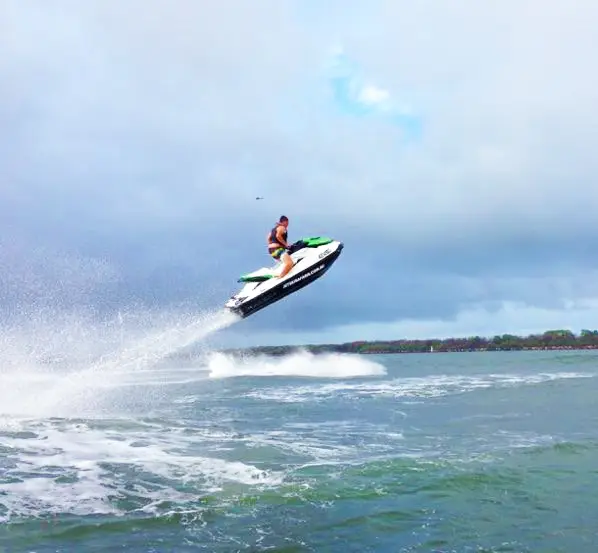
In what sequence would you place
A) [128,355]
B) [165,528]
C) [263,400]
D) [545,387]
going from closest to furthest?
[165,528]
[128,355]
[263,400]
[545,387]

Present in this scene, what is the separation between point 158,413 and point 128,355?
18.4 ft

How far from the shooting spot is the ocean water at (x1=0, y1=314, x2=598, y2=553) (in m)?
10.5

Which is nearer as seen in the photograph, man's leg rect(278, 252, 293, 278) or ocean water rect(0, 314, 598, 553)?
ocean water rect(0, 314, 598, 553)

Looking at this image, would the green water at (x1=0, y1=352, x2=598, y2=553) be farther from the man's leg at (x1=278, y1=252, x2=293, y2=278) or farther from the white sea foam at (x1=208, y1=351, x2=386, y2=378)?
the white sea foam at (x1=208, y1=351, x2=386, y2=378)

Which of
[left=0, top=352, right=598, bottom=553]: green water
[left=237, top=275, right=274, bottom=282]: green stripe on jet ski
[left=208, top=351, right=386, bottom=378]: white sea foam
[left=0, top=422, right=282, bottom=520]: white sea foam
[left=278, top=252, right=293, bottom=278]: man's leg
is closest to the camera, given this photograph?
[left=0, top=352, right=598, bottom=553]: green water

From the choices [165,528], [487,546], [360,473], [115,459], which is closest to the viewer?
[487,546]

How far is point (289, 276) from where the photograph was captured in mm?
19141

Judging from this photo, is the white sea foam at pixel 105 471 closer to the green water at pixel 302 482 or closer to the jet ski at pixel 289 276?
the green water at pixel 302 482

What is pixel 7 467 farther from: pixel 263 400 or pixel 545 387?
pixel 545 387

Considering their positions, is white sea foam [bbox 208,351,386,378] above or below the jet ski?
below

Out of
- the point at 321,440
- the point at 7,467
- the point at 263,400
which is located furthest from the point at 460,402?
the point at 7,467

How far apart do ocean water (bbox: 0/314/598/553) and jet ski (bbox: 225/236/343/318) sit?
168 inches

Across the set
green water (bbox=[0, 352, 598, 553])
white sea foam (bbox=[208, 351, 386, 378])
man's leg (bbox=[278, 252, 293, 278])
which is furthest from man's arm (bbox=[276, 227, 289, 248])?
white sea foam (bbox=[208, 351, 386, 378])

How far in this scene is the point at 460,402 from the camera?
3175 centimetres
